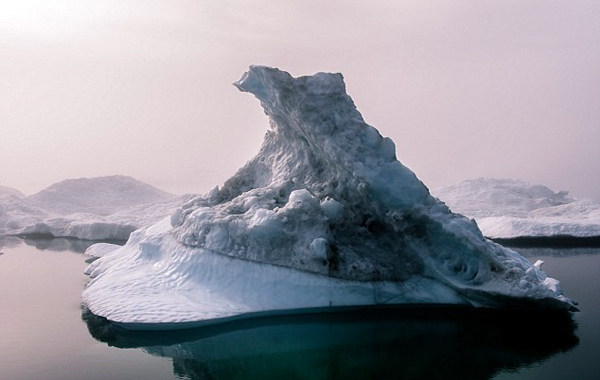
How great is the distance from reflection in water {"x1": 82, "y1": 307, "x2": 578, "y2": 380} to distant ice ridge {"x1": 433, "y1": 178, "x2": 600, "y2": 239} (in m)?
15.6

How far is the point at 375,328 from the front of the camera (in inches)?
408

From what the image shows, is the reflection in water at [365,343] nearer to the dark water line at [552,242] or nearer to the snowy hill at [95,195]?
the dark water line at [552,242]

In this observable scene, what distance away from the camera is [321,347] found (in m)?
9.45

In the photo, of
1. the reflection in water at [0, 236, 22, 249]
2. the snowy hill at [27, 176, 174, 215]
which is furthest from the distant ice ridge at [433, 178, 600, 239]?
the snowy hill at [27, 176, 174, 215]

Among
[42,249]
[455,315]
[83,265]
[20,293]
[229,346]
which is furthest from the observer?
[42,249]

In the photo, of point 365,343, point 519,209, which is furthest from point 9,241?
point 519,209

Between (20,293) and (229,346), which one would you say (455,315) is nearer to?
(229,346)

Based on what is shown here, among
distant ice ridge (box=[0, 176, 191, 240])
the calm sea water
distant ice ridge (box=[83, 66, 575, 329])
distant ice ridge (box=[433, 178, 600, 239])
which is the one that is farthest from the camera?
distant ice ridge (box=[0, 176, 191, 240])

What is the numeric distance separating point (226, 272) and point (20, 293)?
7174 mm

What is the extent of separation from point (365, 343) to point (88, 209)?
1553 inches

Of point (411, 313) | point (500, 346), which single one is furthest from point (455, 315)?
point (500, 346)

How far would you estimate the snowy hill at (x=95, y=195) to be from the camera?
4406cm

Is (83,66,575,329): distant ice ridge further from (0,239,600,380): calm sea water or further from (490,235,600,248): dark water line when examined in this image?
(490,235,600,248): dark water line

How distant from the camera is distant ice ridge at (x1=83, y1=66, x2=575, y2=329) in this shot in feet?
36.4
